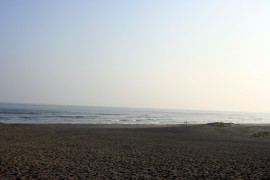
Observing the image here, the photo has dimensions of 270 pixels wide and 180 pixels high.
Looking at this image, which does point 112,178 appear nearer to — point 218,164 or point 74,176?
point 74,176

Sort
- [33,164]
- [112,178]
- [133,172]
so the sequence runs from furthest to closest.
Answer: [33,164] → [133,172] → [112,178]

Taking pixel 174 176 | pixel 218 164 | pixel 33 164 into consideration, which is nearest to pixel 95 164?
pixel 33 164

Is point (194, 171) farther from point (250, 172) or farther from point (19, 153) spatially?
point (19, 153)

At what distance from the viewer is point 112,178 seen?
11188 mm

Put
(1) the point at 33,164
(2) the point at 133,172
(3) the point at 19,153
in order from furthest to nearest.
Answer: (3) the point at 19,153
(1) the point at 33,164
(2) the point at 133,172

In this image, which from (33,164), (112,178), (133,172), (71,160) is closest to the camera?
(112,178)

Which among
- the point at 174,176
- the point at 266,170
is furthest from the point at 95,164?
the point at 266,170

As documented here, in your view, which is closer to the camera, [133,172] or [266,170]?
[133,172]

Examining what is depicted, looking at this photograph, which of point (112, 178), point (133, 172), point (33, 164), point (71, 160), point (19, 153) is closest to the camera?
point (112, 178)

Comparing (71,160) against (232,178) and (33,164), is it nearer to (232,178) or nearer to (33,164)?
(33,164)

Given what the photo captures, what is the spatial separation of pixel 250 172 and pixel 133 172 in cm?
446

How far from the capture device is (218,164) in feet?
48.6

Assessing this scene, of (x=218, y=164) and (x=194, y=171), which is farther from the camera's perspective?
(x=218, y=164)

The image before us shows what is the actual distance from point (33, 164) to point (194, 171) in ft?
20.6
